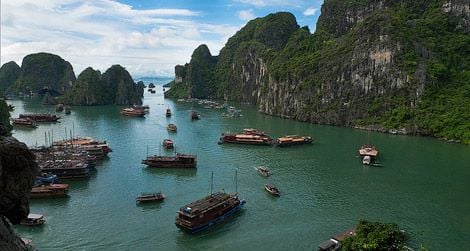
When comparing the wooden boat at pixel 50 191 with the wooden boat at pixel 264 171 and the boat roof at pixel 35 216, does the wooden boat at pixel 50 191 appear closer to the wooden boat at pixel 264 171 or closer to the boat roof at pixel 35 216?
the boat roof at pixel 35 216

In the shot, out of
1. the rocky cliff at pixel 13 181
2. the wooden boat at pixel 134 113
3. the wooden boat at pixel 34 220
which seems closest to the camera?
the rocky cliff at pixel 13 181

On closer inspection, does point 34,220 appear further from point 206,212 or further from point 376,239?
point 376,239

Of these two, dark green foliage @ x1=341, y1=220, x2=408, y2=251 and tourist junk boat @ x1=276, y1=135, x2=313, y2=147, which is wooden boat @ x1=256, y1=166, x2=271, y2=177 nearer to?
tourist junk boat @ x1=276, y1=135, x2=313, y2=147

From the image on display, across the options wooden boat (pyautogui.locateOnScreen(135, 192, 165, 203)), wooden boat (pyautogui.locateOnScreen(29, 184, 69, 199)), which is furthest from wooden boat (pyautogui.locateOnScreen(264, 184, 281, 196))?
wooden boat (pyautogui.locateOnScreen(29, 184, 69, 199))

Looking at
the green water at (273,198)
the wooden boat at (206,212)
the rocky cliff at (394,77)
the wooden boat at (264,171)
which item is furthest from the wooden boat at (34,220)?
the rocky cliff at (394,77)

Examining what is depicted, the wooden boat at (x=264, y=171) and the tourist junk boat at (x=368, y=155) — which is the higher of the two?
the tourist junk boat at (x=368, y=155)

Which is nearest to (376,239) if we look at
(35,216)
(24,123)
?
(35,216)

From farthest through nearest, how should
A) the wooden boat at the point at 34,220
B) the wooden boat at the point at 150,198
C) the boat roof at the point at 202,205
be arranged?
the wooden boat at the point at 150,198 → the boat roof at the point at 202,205 → the wooden boat at the point at 34,220

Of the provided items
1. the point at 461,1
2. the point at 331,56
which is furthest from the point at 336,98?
the point at 461,1
